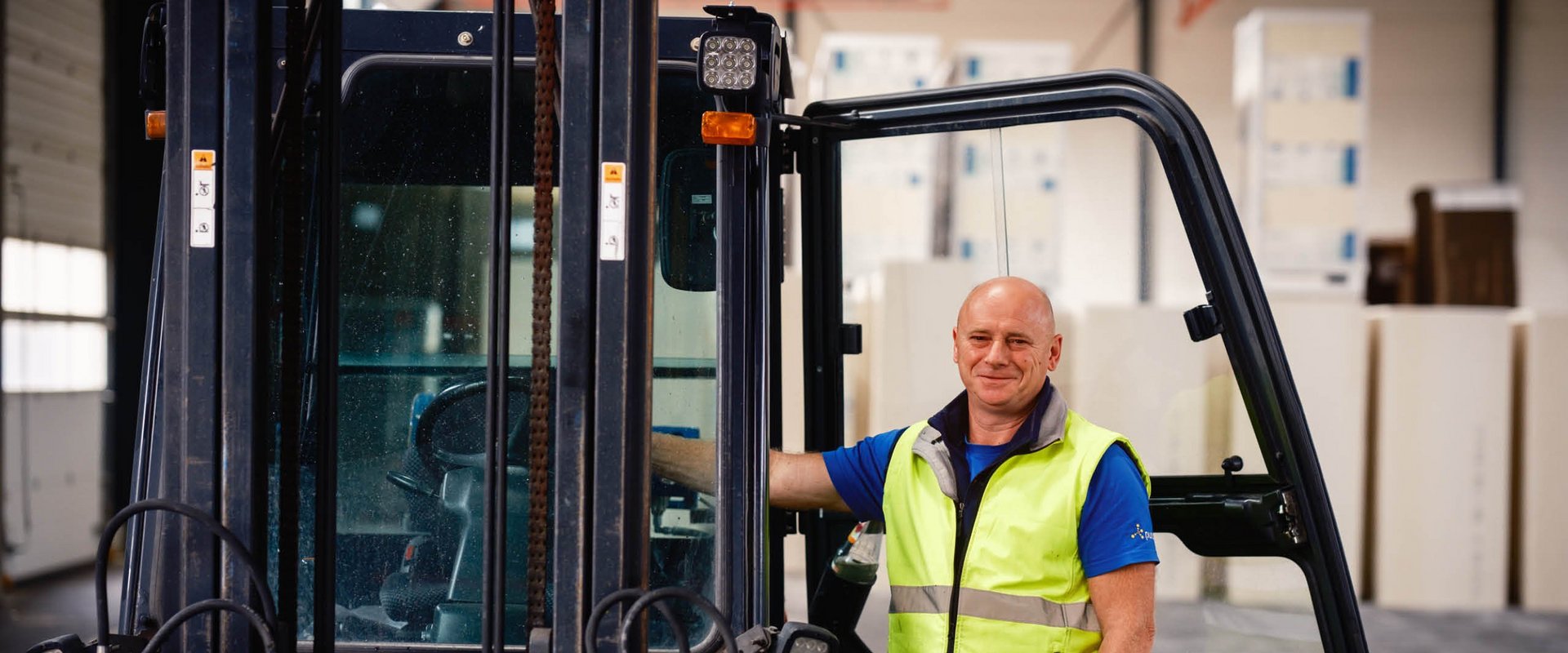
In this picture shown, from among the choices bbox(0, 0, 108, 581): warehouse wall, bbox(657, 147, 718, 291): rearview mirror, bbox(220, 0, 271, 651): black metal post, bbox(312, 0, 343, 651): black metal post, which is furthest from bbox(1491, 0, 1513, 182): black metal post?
bbox(0, 0, 108, 581): warehouse wall

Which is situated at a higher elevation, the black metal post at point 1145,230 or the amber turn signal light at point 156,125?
the amber turn signal light at point 156,125

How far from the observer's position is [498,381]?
169cm

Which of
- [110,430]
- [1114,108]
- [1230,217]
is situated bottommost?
[110,430]

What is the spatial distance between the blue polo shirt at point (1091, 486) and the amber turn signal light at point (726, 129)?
70 centimetres

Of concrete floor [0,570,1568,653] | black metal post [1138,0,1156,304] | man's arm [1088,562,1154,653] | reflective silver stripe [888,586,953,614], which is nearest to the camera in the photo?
man's arm [1088,562,1154,653]

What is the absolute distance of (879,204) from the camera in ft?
23.6

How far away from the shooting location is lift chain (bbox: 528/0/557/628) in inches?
64.7

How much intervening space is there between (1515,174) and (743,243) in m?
9.72

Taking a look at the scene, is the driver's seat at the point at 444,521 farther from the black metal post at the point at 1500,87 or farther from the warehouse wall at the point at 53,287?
the black metal post at the point at 1500,87

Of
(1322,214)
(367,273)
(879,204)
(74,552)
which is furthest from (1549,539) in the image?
(74,552)

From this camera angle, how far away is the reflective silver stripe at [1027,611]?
2150mm

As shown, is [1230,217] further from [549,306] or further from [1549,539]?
[1549,539]

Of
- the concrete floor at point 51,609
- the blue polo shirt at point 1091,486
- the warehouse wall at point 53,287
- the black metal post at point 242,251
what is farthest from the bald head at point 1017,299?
the warehouse wall at point 53,287

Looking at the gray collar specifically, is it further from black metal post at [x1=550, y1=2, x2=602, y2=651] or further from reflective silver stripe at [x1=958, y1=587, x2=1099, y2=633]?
black metal post at [x1=550, y1=2, x2=602, y2=651]
